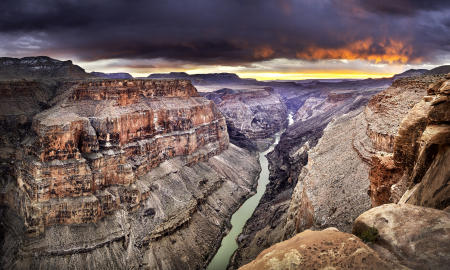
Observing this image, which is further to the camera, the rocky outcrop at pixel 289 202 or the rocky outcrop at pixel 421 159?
the rocky outcrop at pixel 289 202

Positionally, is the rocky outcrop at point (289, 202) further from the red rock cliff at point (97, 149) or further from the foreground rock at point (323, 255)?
the red rock cliff at point (97, 149)

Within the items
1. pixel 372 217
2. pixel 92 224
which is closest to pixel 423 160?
pixel 372 217

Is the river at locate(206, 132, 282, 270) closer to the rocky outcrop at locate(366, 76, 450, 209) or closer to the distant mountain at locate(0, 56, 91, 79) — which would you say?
the rocky outcrop at locate(366, 76, 450, 209)

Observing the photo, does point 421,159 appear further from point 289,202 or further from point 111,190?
point 111,190

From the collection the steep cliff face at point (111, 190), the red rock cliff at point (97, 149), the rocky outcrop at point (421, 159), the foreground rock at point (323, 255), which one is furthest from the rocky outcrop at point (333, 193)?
the red rock cliff at point (97, 149)

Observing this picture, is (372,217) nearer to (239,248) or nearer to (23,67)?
(239,248)

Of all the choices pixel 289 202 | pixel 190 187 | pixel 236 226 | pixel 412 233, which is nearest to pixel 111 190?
pixel 190 187
